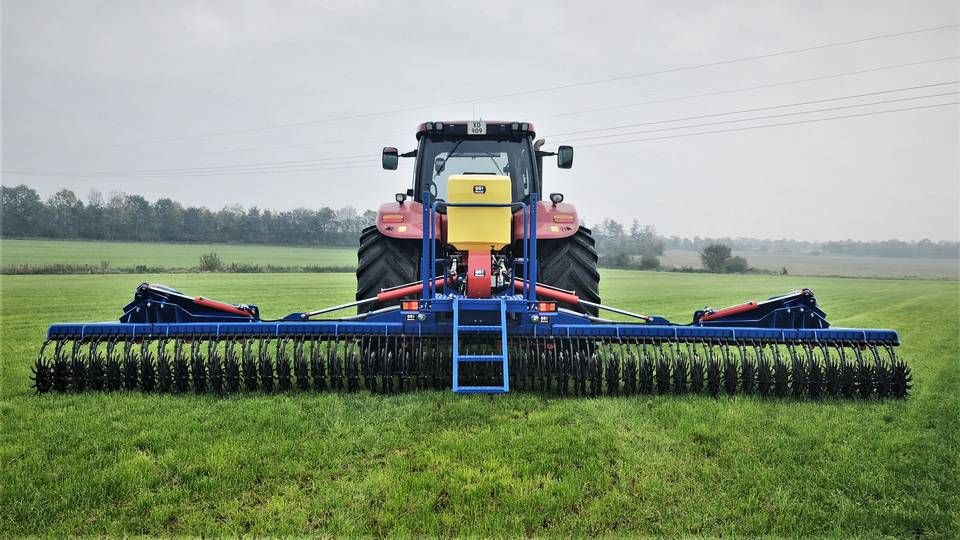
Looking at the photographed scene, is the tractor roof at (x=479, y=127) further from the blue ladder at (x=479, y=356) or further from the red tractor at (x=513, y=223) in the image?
the blue ladder at (x=479, y=356)

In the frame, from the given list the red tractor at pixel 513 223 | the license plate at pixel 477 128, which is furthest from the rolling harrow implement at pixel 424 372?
the license plate at pixel 477 128

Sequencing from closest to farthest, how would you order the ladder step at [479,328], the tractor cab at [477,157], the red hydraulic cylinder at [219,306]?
the ladder step at [479,328]
the red hydraulic cylinder at [219,306]
the tractor cab at [477,157]

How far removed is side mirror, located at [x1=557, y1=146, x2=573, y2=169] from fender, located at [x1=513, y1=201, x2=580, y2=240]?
824 millimetres

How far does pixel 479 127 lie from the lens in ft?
19.9

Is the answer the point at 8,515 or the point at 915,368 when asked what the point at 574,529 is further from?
the point at 915,368

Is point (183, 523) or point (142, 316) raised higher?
point (142, 316)

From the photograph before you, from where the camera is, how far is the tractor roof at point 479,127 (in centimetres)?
605

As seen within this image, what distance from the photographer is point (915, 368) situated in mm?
6406

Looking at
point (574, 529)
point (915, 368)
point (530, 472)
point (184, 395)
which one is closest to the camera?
point (574, 529)

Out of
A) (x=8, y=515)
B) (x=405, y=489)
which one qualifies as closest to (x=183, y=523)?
(x=8, y=515)

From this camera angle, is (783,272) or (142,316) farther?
(783,272)

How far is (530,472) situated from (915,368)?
579 centimetres

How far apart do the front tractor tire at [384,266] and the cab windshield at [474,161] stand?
3.16ft

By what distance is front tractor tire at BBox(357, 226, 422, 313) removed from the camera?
17.8 feet
